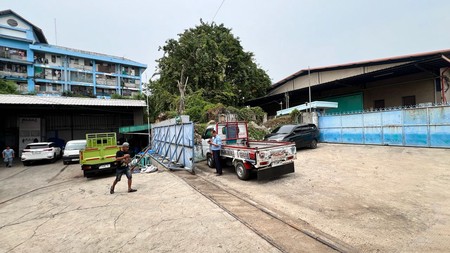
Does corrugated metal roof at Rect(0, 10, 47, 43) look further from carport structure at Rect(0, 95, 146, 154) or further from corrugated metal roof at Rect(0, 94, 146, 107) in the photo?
corrugated metal roof at Rect(0, 94, 146, 107)

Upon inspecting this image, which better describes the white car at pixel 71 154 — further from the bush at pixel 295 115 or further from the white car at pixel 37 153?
the bush at pixel 295 115

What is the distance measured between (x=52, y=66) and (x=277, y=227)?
4626 centimetres

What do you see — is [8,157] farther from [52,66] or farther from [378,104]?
[52,66]

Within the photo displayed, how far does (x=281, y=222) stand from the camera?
160 inches

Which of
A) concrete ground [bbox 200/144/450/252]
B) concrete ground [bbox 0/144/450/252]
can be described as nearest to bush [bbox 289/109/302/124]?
concrete ground [bbox 200/144/450/252]

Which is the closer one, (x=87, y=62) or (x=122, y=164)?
(x=122, y=164)

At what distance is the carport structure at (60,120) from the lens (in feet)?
61.8

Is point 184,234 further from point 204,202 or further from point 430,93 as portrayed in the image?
point 430,93

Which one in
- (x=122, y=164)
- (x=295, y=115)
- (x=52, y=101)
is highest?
(x=52, y=101)

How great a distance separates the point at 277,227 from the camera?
3.86 m

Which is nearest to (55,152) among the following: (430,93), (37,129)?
(37,129)

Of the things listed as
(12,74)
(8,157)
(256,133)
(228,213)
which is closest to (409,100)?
(256,133)

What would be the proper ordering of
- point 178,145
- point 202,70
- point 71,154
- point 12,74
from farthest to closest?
point 12,74 → point 202,70 → point 71,154 → point 178,145

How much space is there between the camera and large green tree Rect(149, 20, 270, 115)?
23127 mm
